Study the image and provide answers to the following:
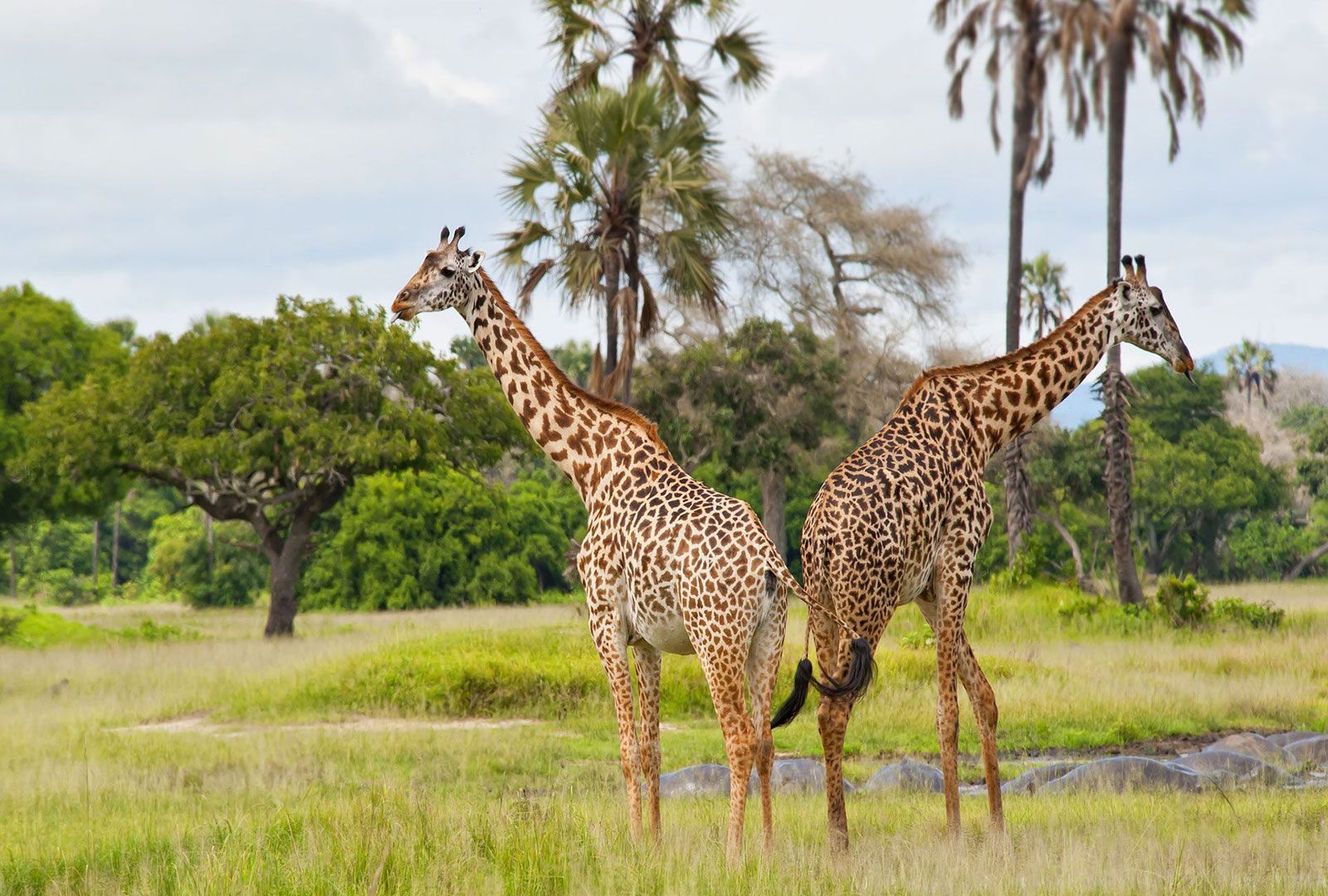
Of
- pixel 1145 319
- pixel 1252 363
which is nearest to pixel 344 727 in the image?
pixel 1145 319

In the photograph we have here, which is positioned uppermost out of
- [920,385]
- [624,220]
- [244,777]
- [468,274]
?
[624,220]

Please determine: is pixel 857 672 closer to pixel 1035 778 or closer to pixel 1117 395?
pixel 1035 778

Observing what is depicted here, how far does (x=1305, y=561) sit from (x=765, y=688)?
41.1m

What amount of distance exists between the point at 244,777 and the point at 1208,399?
131ft

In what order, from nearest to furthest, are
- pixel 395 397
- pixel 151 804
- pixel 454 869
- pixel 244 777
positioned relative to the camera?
pixel 454 869 < pixel 151 804 < pixel 244 777 < pixel 395 397

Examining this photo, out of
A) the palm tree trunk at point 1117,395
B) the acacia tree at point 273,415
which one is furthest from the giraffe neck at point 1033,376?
the acacia tree at point 273,415

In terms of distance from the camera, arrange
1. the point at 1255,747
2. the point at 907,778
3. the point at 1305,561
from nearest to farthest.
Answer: the point at 907,778 → the point at 1255,747 → the point at 1305,561

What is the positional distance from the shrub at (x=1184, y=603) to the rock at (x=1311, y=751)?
9.51 metres

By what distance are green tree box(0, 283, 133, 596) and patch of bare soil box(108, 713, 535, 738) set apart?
13509 mm

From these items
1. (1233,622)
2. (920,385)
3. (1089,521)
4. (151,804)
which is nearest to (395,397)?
(1233,622)

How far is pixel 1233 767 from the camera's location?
407 inches

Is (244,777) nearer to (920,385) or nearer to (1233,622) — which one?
(920,385)

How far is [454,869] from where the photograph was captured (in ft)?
20.2

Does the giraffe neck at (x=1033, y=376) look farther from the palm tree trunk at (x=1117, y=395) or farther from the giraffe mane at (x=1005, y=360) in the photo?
the palm tree trunk at (x=1117, y=395)
